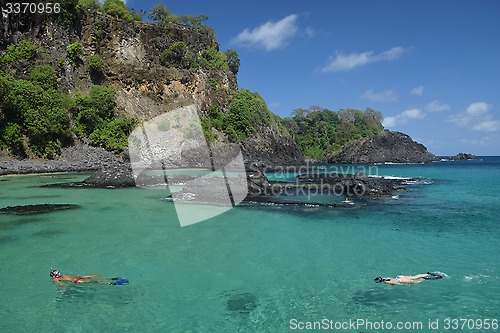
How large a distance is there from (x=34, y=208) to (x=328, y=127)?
117 metres

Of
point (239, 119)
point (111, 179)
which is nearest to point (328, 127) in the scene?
point (239, 119)

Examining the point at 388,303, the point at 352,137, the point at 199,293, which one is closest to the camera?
the point at 388,303

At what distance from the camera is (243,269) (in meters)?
8.70

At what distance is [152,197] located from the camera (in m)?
21.7

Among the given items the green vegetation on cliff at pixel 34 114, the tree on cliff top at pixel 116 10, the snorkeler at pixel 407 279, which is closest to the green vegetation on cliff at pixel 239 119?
the tree on cliff top at pixel 116 10

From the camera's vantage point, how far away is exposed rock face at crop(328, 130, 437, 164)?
335 feet

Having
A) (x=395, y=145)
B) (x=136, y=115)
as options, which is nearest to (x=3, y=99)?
(x=136, y=115)

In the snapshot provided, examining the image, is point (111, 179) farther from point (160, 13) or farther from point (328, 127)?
point (328, 127)

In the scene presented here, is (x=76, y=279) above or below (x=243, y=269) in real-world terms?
above

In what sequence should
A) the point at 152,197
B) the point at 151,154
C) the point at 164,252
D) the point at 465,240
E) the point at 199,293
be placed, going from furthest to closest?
the point at 151,154, the point at 152,197, the point at 465,240, the point at 164,252, the point at 199,293

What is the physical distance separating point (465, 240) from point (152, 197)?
58.0ft

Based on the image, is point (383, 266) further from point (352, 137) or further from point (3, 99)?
point (352, 137)

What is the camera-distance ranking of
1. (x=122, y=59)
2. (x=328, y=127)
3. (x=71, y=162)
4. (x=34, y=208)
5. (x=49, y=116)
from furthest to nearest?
(x=328, y=127) < (x=122, y=59) < (x=71, y=162) < (x=49, y=116) < (x=34, y=208)

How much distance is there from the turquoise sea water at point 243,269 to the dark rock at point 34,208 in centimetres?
87
